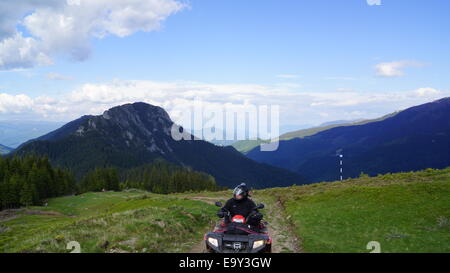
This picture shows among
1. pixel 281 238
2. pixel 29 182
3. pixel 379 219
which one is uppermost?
pixel 379 219

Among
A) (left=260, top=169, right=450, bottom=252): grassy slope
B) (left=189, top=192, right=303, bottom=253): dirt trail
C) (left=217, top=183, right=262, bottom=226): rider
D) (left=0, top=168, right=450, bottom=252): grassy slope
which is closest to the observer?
(left=217, top=183, right=262, bottom=226): rider

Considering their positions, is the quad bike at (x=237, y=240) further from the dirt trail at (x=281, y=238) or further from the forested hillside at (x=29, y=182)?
the forested hillside at (x=29, y=182)

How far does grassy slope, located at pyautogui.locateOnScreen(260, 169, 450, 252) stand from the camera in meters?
17.8

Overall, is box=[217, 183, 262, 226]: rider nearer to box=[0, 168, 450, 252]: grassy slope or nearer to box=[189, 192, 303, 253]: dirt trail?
box=[189, 192, 303, 253]: dirt trail

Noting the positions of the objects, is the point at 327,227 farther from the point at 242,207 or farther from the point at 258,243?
the point at 258,243

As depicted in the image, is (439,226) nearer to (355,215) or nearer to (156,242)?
(355,215)

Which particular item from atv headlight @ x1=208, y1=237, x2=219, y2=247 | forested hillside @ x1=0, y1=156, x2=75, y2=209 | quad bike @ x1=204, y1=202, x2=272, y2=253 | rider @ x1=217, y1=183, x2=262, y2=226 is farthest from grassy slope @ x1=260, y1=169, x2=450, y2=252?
forested hillside @ x1=0, y1=156, x2=75, y2=209

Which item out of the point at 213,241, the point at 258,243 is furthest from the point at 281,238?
the point at 213,241

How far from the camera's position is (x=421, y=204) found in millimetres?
25969

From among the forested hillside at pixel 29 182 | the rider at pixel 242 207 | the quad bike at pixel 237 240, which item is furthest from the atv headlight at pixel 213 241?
the forested hillside at pixel 29 182

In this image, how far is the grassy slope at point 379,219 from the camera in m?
17.8

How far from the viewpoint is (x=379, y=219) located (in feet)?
77.9
